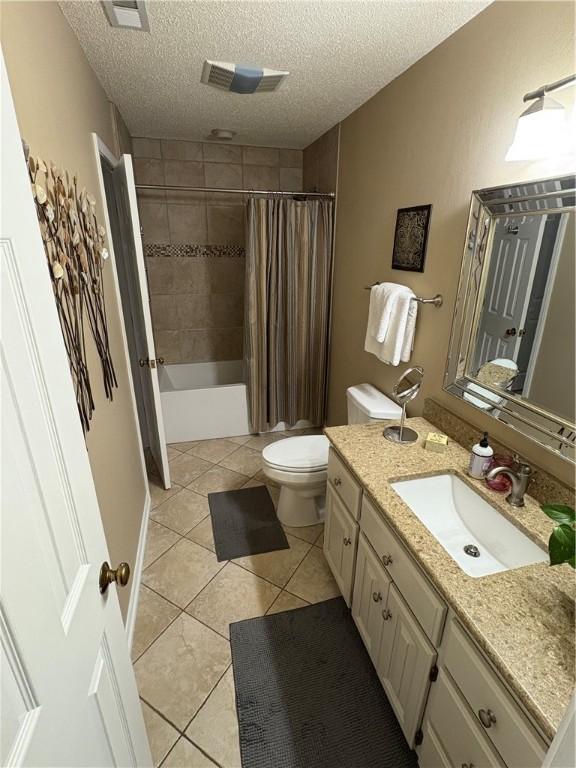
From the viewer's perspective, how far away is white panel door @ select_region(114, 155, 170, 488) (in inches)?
75.4

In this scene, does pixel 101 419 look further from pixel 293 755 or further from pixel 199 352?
pixel 199 352

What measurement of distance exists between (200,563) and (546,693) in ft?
5.35

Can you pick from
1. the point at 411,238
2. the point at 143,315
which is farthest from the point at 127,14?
the point at 411,238

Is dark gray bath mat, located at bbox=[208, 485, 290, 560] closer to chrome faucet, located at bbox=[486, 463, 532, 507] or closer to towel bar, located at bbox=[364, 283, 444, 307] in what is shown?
chrome faucet, located at bbox=[486, 463, 532, 507]

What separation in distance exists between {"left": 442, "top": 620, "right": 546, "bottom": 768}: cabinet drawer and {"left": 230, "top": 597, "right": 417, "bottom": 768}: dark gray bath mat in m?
0.61

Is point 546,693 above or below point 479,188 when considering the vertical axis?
below

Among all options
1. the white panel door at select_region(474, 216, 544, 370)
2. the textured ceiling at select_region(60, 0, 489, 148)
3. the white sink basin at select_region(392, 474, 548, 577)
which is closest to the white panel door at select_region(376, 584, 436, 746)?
the white sink basin at select_region(392, 474, 548, 577)

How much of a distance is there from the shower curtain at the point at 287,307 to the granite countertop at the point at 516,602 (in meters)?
1.76

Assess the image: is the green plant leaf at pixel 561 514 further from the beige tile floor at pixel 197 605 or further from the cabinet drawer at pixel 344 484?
the beige tile floor at pixel 197 605

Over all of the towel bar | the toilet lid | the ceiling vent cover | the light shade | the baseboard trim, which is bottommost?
the baseboard trim

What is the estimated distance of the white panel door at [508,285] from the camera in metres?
1.22

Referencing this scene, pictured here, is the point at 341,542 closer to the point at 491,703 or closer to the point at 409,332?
the point at 491,703

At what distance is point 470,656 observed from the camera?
2.85 ft

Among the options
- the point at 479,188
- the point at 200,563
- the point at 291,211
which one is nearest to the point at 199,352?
the point at 291,211
